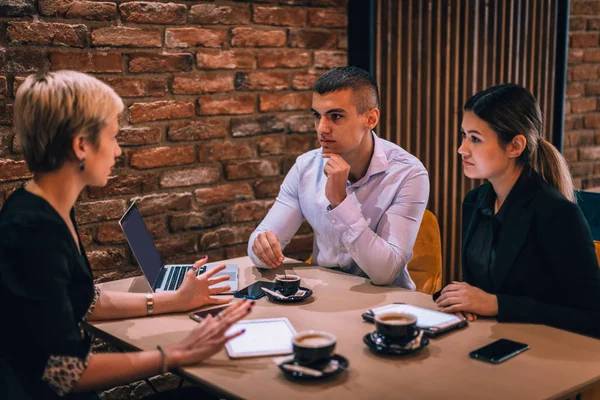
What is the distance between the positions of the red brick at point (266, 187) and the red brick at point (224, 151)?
0.14m

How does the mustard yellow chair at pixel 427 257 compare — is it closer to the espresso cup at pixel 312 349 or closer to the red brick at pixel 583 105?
the espresso cup at pixel 312 349

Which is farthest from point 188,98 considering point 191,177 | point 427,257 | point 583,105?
point 583,105

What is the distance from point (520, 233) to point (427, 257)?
2.56 feet

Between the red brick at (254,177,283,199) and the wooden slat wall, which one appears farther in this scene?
the wooden slat wall

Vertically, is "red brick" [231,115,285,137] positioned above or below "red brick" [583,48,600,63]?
below

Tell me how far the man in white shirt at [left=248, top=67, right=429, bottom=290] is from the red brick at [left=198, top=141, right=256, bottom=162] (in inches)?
17.6

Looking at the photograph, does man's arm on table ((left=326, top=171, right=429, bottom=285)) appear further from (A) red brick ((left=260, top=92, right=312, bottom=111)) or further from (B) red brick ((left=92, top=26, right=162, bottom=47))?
(B) red brick ((left=92, top=26, right=162, bottom=47))

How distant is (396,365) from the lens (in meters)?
1.48

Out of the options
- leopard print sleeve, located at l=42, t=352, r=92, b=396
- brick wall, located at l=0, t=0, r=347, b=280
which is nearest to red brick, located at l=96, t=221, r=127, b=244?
brick wall, located at l=0, t=0, r=347, b=280

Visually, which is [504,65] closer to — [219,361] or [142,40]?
[142,40]

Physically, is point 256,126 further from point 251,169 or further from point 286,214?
point 286,214

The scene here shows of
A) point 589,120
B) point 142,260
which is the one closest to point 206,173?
point 142,260

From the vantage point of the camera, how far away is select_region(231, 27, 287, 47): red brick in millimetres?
2893

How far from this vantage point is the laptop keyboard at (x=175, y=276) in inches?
84.0
